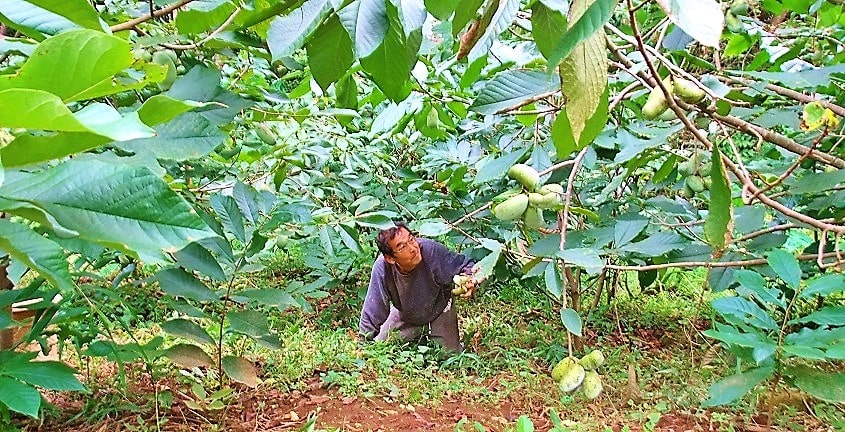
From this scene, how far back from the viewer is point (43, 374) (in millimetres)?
1147

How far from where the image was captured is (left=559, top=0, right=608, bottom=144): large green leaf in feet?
1.71

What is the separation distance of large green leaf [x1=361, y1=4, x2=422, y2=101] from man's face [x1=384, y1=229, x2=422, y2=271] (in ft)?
7.20

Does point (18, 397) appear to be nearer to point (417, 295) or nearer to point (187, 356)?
point (187, 356)

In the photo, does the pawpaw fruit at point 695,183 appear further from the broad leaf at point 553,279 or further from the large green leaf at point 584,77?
the large green leaf at point 584,77

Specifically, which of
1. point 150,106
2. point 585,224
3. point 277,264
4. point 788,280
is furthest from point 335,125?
point 150,106

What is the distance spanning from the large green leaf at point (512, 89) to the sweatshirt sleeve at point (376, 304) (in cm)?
231

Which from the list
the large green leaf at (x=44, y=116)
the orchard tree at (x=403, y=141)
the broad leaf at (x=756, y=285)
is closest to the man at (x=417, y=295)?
the orchard tree at (x=403, y=141)

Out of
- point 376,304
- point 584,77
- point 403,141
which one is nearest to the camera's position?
point 584,77

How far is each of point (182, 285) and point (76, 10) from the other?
38.7 inches

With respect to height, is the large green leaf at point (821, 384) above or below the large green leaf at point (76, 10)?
below

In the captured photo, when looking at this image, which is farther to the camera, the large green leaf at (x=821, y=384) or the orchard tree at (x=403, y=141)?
the large green leaf at (x=821, y=384)

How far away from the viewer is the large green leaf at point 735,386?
142cm

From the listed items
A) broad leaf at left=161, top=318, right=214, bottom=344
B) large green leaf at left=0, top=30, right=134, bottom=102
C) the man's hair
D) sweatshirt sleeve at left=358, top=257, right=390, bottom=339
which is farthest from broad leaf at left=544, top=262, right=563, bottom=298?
sweatshirt sleeve at left=358, top=257, right=390, bottom=339

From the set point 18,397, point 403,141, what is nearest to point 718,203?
point 18,397
